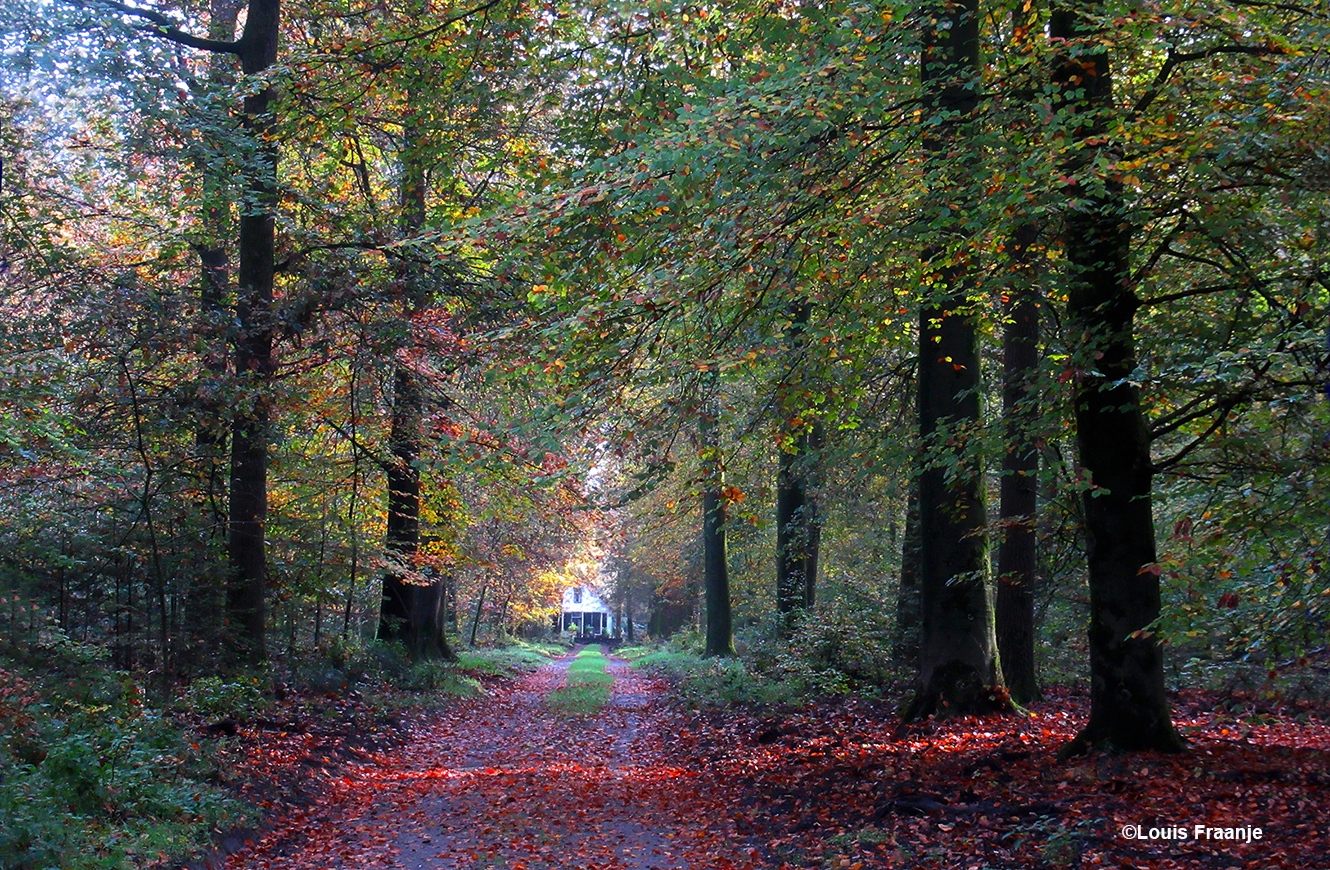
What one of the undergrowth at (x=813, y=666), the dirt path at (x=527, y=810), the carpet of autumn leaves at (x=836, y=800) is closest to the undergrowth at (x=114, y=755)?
the carpet of autumn leaves at (x=836, y=800)

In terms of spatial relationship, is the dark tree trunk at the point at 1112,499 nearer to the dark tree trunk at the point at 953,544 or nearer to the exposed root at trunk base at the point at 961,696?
the dark tree trunk at the point at 953,544

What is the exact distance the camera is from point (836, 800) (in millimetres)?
8031

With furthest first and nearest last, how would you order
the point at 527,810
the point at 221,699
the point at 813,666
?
the point at 813,666 < the point at 221,699 < the point at 527,810

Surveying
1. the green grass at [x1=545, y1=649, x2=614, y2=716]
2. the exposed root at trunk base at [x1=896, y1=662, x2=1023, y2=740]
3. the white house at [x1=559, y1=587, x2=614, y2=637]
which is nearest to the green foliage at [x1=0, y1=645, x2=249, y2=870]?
the exposed root at trunk base at [x1=896, y1=662, x2=1023, y2=740]

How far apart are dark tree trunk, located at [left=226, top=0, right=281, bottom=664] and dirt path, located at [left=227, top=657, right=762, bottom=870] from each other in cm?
280

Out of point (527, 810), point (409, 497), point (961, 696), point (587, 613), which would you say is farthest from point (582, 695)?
point (587, 613)

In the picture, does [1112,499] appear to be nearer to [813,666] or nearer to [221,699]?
[813,666]

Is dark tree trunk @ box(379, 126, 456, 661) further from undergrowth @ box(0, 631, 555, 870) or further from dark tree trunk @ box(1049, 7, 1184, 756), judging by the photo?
dark tree trunk @ box(1049, 7, 1184, 756)

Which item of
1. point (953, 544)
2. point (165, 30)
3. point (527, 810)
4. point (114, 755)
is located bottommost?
point (527, 810)

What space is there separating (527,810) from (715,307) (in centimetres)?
534

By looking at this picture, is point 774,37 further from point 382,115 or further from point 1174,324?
Answer: point 382,115

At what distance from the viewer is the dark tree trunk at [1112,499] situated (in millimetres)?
7250

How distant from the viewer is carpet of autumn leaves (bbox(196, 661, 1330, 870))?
6.00 metres

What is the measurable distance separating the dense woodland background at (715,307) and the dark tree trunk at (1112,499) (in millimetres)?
39
